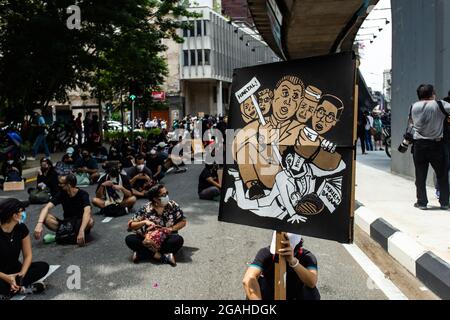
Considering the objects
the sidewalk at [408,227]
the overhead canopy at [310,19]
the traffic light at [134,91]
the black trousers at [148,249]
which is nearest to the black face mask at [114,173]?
the black trousers at [148,249]

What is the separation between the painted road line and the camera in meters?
4.85

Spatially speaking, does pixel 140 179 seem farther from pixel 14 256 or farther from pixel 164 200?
pixel 14 256

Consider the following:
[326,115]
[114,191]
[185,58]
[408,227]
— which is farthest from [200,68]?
[326,115]

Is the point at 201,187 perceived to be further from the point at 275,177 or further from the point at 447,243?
the point at 275,177

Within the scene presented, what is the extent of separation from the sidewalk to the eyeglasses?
262cm

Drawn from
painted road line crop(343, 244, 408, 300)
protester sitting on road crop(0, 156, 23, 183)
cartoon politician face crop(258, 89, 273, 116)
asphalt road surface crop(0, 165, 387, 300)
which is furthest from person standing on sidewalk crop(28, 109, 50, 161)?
cartoon politician face crop(258, 89, 273, 116)

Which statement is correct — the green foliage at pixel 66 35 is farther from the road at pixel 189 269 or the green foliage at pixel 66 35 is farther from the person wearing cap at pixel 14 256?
the person wearing cap at pixel 14 256

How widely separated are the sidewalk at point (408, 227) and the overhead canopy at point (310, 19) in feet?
11.0

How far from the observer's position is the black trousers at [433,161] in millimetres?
7703

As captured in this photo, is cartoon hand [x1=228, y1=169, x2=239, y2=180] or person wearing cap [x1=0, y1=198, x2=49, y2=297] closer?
cartoon hand [x1=228, y1=169, x2=239, y2=180]

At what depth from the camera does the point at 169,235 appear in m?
6.32

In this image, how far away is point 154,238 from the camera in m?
6.20

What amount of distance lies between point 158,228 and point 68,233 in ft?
5.29

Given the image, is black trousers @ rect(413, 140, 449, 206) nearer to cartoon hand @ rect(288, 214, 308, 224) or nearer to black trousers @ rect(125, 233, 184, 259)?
black trousers @ rect(125, 233, 184, 259)
